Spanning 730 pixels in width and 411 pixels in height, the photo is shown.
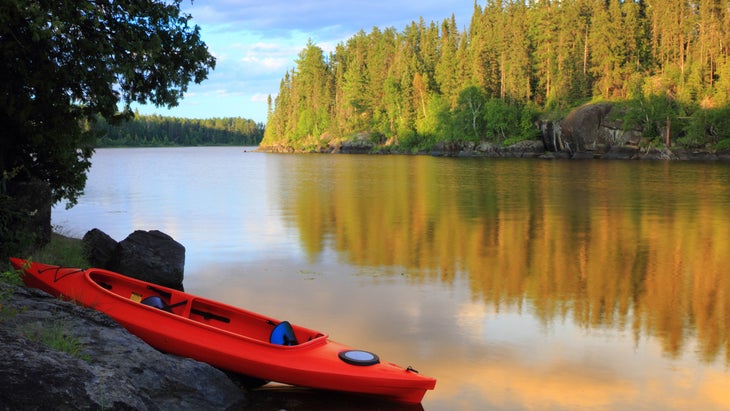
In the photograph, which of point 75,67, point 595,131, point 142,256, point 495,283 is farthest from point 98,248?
point 595,131

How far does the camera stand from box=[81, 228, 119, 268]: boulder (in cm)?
1262

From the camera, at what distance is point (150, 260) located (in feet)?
40.7

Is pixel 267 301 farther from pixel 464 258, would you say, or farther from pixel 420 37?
pixel 420 37

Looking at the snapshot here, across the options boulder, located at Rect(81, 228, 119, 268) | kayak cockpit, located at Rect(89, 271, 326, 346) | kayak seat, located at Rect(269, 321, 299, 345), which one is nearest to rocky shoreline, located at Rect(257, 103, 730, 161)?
boulder, located at Rect(81, 228, 119, 268)

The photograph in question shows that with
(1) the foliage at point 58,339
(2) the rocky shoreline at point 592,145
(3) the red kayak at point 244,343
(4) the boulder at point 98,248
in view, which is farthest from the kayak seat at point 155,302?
(2) the rocky shoreline at point 592,145

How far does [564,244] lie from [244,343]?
12897 millimetres

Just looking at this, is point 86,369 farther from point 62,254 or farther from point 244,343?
point 62,254

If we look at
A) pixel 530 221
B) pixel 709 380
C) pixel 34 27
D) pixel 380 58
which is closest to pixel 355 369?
pixel 709 380

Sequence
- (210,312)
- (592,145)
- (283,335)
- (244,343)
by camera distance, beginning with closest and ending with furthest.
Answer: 1. (244,343)
2. (283,335)
3. (210,312)
4. (592,145)

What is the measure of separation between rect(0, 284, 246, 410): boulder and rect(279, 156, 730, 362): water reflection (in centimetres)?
633

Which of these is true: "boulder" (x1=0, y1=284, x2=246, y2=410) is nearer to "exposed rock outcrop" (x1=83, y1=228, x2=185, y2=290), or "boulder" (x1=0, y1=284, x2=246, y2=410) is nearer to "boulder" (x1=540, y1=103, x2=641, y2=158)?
"exposed rock outcrop" (x1=83, y1=228, x2=185, y2=290)

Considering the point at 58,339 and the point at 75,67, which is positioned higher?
the point at 75,67

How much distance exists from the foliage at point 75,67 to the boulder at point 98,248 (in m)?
1.57

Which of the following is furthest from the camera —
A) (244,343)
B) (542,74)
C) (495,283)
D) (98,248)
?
(542,74)
